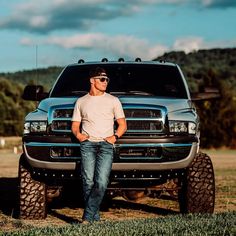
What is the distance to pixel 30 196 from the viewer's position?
9.59m

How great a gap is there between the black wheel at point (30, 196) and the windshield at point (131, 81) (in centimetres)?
139

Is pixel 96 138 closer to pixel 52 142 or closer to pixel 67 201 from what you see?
pixel 52 142

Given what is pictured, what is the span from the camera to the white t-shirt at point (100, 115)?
28.2 ft

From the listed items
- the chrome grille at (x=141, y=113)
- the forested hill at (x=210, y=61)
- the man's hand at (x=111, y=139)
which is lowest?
the man's hand at (x=111, y=139)

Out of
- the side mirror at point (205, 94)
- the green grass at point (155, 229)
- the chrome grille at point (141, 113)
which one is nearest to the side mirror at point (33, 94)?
the chrome grille at point (141, 113)

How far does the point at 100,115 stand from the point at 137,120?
2.12ft

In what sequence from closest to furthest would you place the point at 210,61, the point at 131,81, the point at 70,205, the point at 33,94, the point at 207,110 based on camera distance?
the point at 131,81
the point at 33,94
the point at 70,205
the point at 207,110
the point at 210,61

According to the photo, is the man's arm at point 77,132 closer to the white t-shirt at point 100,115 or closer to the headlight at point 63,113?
the white t-shirt at point 100,115

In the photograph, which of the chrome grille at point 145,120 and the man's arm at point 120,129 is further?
the chrome grille at point 145,120

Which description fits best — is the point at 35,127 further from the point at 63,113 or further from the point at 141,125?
the point at 141,125

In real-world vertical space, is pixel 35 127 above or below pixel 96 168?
above

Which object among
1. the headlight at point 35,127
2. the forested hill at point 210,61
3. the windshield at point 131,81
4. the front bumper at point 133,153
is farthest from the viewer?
the forested hill at point 210,61

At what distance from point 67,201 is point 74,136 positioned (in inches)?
152

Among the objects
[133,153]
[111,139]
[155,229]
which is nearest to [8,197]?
[133,153]
